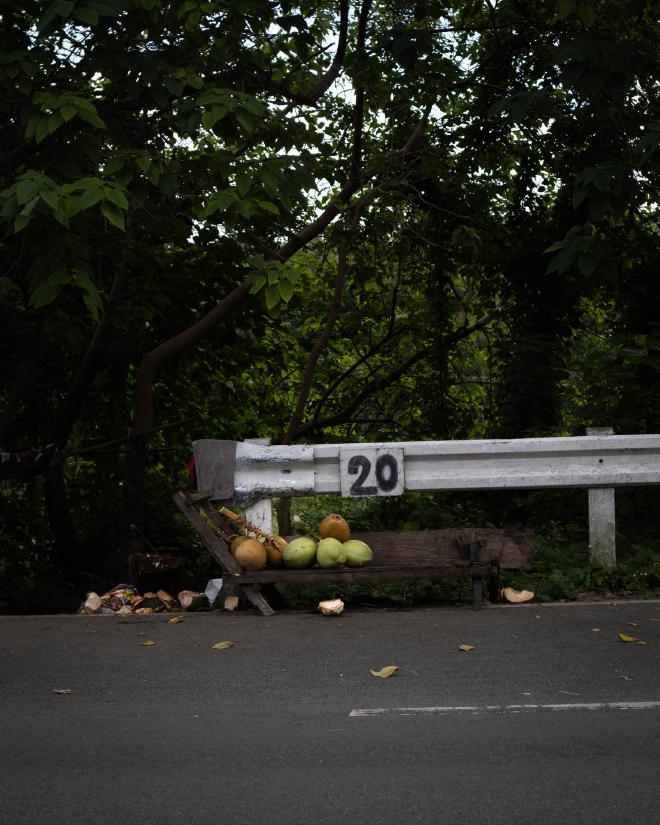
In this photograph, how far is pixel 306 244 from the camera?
12.2 metres

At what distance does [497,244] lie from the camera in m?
12.9

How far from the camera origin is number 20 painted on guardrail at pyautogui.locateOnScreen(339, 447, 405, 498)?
25.5ft

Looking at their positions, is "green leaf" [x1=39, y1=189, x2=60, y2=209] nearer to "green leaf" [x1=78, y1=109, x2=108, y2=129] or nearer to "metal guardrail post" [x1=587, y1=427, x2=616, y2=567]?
"green leaf" [x1=78, y1=109, x2=108, y2=129]

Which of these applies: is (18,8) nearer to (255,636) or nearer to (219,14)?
(219,14)

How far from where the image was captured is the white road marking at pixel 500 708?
4.79 meters

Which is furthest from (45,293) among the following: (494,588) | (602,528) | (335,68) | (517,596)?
(335,68)

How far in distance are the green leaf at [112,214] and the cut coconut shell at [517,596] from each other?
11.6 feet

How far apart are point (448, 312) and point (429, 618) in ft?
23.6

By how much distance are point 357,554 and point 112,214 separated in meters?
2.75

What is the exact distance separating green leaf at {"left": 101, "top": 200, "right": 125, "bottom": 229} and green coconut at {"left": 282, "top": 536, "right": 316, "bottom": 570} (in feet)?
7.90

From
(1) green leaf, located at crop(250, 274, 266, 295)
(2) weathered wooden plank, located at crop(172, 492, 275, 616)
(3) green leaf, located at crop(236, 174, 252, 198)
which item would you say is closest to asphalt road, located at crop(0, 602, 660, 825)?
(2) weathered wooden plank, located at crop(172, 492, 275, 616)

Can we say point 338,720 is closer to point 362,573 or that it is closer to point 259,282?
point 362,573

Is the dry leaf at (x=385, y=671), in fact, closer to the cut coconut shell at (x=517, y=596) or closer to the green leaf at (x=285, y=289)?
the cut coconut shell at (x=517, y=596)

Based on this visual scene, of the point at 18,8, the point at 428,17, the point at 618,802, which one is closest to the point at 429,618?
the point at 618,802
